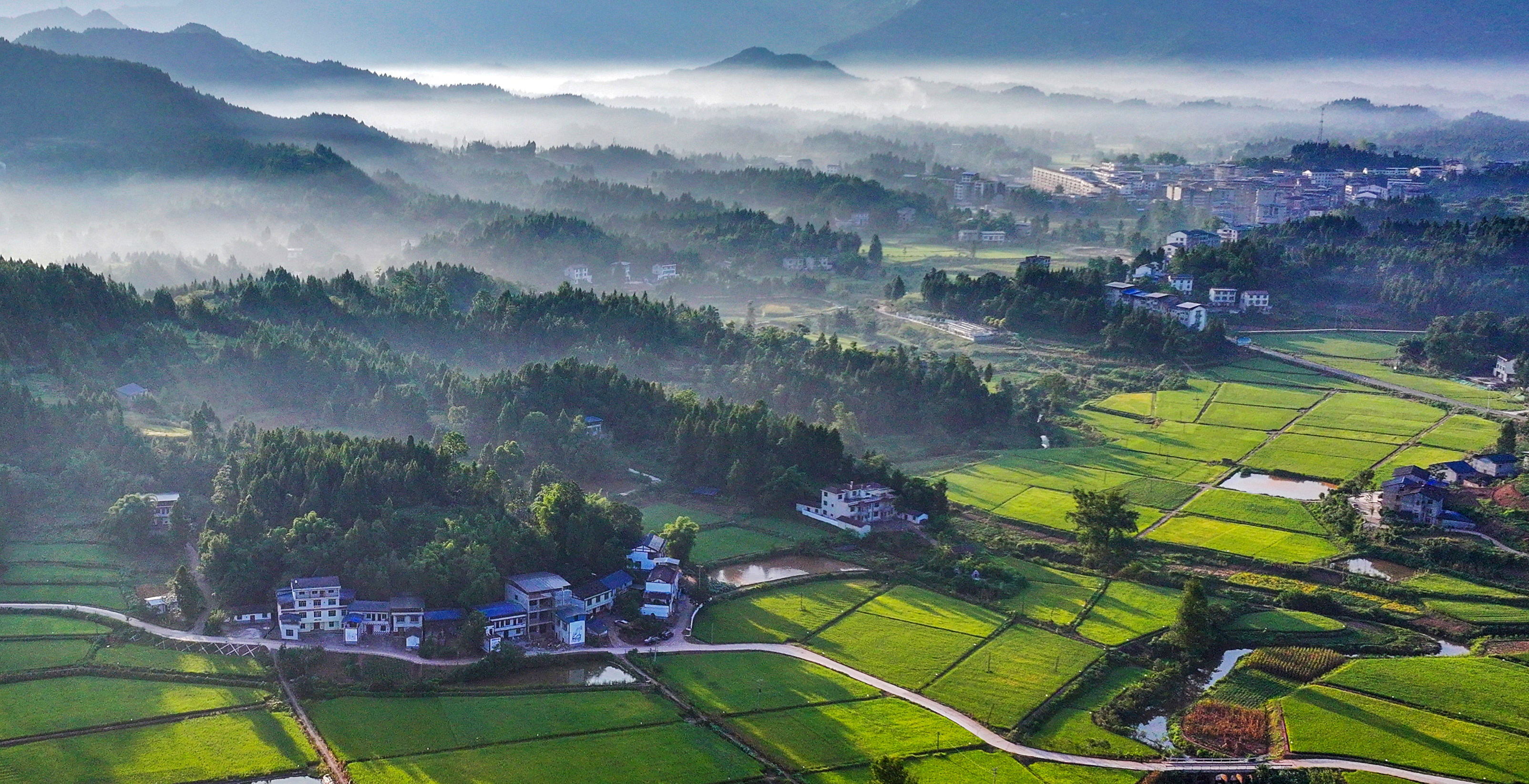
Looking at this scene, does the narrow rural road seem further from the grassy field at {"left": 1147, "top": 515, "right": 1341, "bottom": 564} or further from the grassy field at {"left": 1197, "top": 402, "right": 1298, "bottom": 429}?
the grassy field at {"left": 1147, "top": 515, "right": 1341, "bottom": 564}

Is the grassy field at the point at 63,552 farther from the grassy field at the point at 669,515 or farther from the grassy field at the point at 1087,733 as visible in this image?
the grassy field at the point at 1087,733

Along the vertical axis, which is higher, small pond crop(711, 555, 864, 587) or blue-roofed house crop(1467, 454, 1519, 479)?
blue-roofed house crop(1467, 454, 1519, 479)

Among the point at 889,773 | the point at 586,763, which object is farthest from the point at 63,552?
the point at 889,773

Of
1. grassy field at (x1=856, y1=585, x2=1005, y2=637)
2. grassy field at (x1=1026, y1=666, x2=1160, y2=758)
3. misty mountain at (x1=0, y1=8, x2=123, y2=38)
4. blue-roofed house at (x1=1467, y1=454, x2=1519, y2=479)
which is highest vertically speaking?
misty mountain at (x1=0, y1=8, x2=123, y2=38)

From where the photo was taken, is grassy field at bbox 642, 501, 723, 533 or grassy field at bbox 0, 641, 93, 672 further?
grassy field at bbox 642, 501, 723, 533

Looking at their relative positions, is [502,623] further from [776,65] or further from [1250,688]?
[776,65]

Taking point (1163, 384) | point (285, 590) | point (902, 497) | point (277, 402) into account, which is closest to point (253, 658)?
point (285, 590)

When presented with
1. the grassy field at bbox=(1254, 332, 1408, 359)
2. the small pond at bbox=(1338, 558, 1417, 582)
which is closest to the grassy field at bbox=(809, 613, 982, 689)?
the small pond at bbox=(1338, 558, 1417, 582)

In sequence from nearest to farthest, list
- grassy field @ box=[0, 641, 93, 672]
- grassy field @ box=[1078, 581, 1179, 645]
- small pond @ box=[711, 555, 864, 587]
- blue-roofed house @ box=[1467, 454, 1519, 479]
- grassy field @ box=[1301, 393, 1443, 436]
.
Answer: grassy field @ box=[0, 641, 93, 672], grassy field @ box=[1078, 581, 1179, 645], small pond @ box=[711, 555, 864, 587], blue-roofed house @ box=[1467, 454, 1519, 479], grassy field @ box=[1301, 393, 1443, 436]

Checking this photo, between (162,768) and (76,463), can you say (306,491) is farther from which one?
(162,768)
